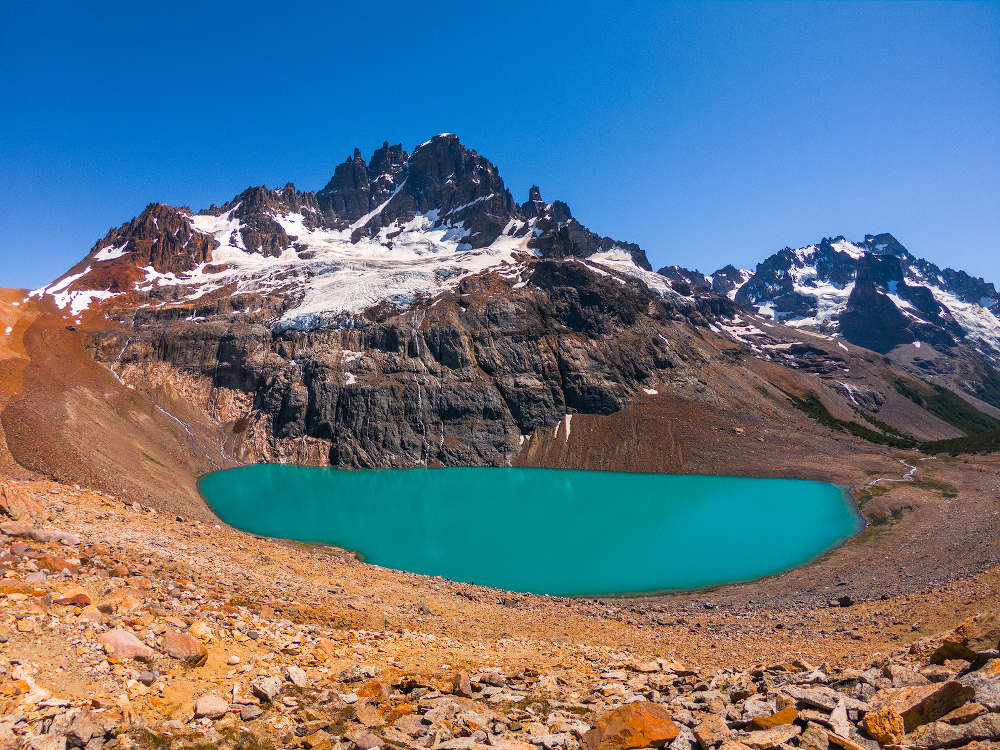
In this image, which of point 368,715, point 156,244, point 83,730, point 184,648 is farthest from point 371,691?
point 156,244

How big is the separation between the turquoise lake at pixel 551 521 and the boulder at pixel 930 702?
111 ft

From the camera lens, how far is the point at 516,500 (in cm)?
7375

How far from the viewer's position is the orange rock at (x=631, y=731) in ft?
26.2

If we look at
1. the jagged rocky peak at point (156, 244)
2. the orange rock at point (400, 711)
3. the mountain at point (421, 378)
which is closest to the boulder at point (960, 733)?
the orange rock at point (400, 711)

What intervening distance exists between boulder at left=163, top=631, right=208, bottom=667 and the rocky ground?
0.04 metres

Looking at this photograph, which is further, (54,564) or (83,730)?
(54,564)

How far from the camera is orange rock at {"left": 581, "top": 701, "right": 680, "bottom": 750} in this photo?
798cm

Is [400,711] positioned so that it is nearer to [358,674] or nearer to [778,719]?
[358,674]

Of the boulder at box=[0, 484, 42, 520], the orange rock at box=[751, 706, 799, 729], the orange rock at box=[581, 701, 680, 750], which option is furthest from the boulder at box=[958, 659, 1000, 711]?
the boulder at box=[0, 484, 42, 520]

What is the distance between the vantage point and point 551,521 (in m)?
62.1

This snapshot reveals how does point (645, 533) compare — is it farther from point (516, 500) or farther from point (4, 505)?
point (4, 505)

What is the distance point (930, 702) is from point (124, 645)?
13.7 metres

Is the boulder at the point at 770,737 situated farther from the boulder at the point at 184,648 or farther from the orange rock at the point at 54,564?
the orange rock at the point at 54,564

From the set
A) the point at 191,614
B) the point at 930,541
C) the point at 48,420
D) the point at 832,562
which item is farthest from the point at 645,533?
the point at 48,420
